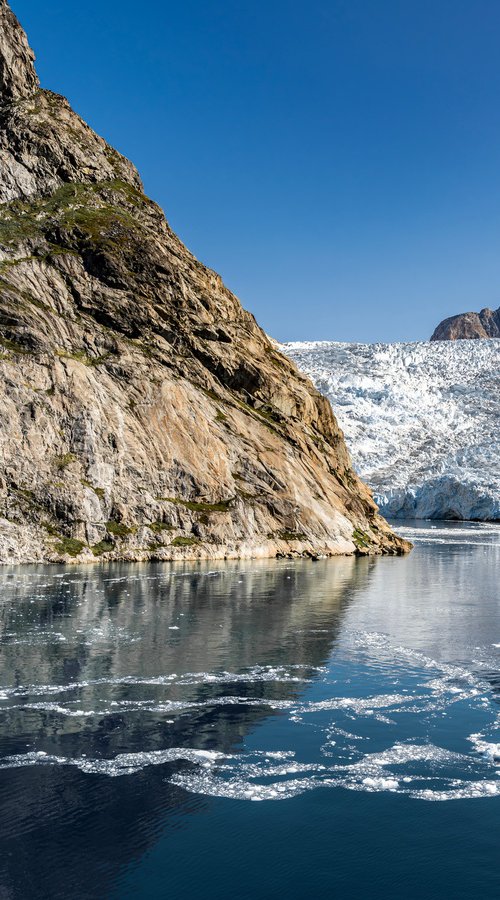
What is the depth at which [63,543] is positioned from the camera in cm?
6906

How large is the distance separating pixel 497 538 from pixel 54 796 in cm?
12997

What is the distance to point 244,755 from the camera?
21734mm

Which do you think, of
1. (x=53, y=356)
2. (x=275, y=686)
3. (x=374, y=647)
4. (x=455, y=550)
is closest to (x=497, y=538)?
(x=455, y=550)

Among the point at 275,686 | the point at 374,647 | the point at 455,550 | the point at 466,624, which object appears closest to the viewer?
the point at 275,686

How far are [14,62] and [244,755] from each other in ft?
382

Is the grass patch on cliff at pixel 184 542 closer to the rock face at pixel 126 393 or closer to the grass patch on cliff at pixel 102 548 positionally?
the rock face at pixel 126 393

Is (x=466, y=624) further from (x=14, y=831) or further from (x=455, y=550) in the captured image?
(x=455, y=550)

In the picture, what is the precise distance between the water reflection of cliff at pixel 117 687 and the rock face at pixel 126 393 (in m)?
13.7

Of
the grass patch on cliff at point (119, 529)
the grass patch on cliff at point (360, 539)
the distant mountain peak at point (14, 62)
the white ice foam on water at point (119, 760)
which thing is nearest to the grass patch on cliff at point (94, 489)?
the grass patch on cliff at point (119, 529)

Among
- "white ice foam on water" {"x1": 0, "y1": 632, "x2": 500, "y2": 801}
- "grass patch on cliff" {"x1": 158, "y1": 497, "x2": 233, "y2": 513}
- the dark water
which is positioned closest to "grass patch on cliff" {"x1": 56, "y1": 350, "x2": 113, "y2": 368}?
"grass patch on cliff" {"x1": 158, "y1": 497, "x2": 233, "y2": 513}

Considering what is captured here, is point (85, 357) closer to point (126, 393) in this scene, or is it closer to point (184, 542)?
point (126, 393)

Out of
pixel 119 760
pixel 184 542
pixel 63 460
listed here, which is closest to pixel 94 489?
pixel 63 460

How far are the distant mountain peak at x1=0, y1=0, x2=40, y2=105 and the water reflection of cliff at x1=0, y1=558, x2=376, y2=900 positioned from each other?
81.5m

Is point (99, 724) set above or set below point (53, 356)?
below
